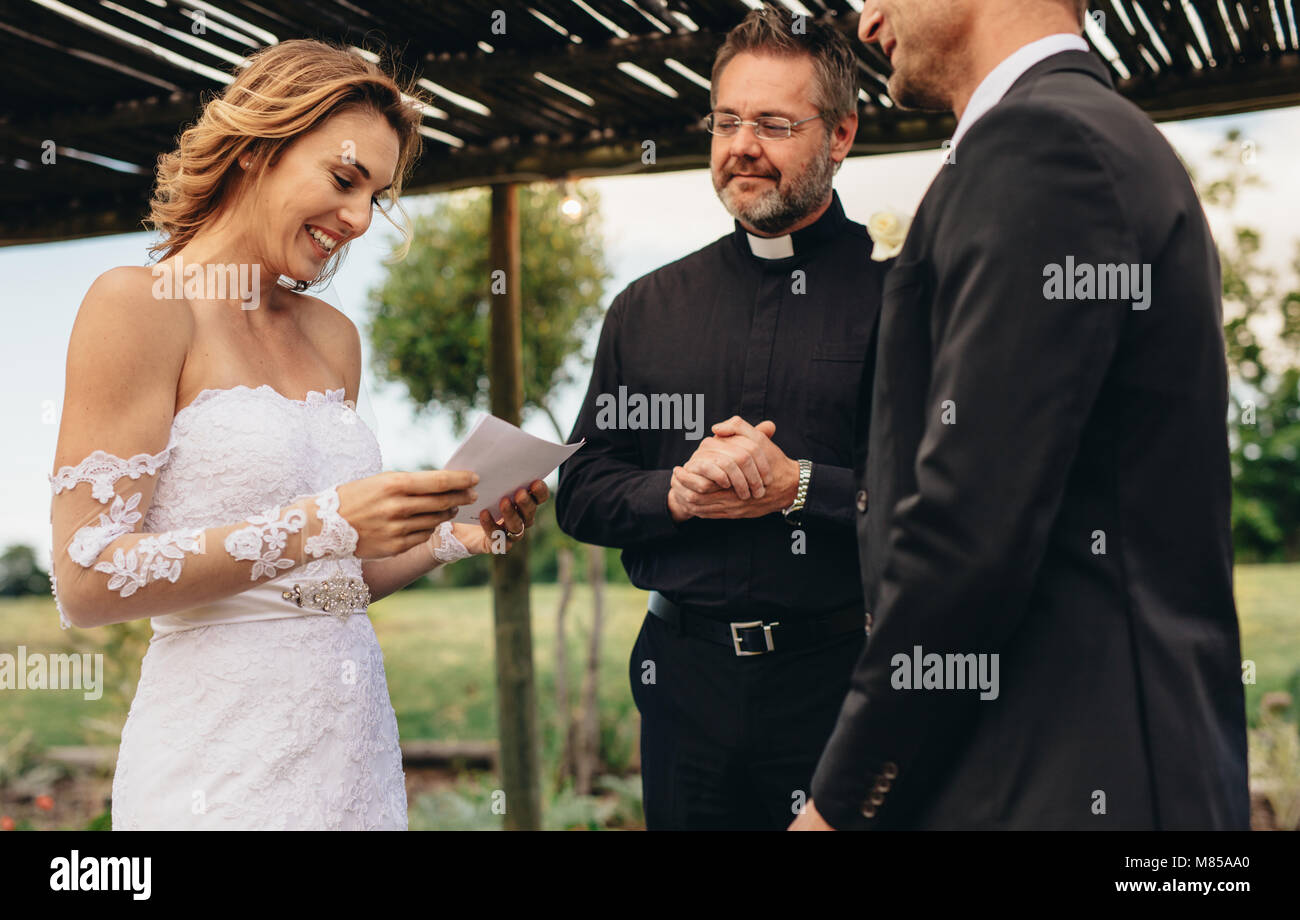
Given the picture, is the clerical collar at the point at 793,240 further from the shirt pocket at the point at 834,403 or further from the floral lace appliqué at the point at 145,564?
→ the floral lace appliqué at the point at 145,564

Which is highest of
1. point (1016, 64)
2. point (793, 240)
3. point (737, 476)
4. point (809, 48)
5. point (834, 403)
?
point (809, 48)

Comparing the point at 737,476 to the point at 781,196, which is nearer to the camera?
the point at 737,476

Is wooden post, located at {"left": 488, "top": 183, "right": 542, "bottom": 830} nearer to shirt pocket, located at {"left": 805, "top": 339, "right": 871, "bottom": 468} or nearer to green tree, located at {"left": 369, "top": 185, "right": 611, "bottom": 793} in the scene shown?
green tree, located at {"left": 369, "top": 185, "right": 611, "bottom": 793}

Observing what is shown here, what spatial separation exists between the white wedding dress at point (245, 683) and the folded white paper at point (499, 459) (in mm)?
332

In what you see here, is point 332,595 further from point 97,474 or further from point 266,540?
point 97,474

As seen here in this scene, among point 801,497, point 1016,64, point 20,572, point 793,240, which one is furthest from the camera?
point 20,572

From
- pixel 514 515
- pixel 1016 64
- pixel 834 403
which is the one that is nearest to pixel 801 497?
pixel 834 403

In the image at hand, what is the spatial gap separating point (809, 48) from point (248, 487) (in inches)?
71.1

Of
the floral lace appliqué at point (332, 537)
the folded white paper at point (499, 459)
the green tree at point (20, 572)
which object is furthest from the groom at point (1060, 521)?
the green tree at point (20, 572)

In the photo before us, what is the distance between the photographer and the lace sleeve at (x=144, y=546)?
201cm

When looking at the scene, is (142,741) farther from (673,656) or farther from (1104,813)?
(1104,813)

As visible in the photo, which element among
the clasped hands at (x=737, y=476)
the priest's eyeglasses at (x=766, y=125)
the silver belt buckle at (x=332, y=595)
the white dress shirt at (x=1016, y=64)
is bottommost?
the silver belt buckle at (x=332, y=595)

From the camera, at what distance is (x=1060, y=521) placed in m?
1.47

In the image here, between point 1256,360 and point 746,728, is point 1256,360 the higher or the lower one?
the higher one
